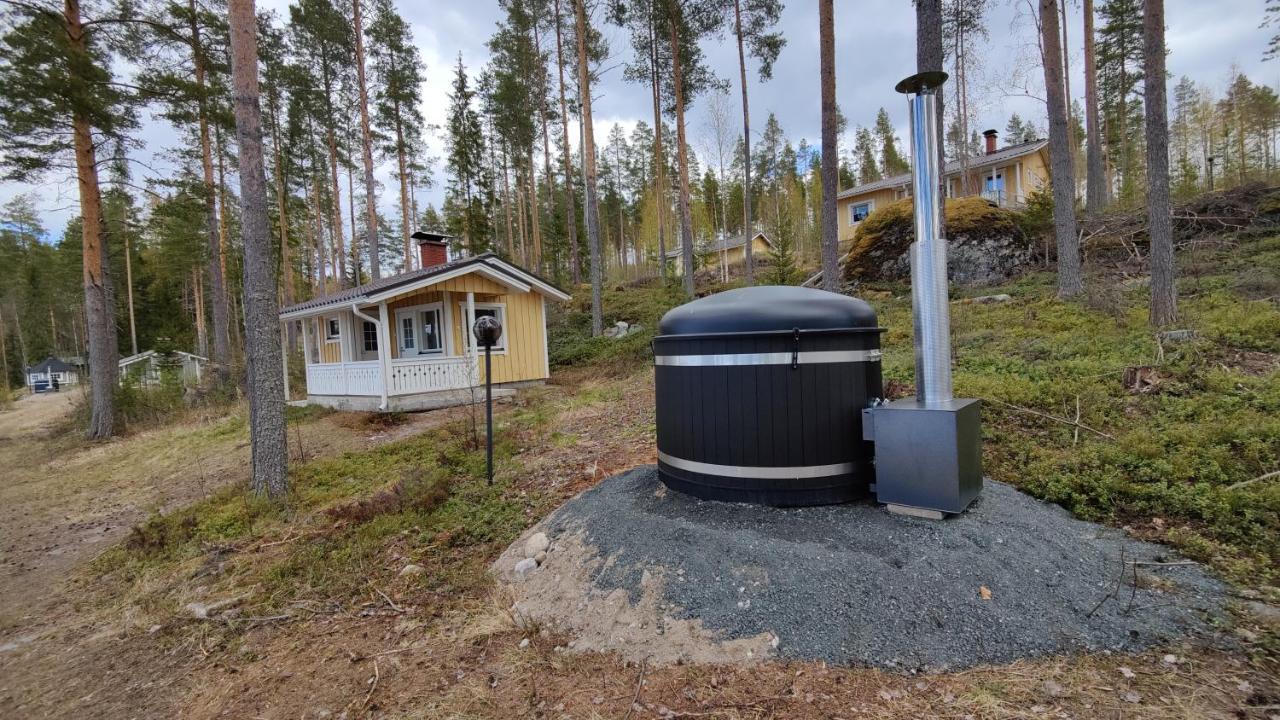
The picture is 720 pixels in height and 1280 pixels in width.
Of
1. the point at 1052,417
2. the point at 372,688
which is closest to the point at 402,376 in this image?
the point at 372,688

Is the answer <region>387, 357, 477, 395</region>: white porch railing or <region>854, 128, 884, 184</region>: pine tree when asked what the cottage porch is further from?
<region>854, 128, 884, 184</region>: pine tree

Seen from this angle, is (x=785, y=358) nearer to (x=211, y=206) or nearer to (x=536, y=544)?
(x=536, y=544)

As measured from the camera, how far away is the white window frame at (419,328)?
12031mm

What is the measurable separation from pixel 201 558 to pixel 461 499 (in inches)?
80.1

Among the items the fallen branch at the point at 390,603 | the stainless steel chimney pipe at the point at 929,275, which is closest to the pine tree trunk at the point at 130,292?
the fallen branch at the point at 390,603

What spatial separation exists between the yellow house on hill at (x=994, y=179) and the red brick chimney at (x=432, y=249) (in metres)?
16.7

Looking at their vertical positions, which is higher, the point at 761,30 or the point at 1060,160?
the point at 761,30

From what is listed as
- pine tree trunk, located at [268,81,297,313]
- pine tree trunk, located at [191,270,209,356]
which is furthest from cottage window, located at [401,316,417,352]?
pine tree trunk, located at [191,270,209,356]

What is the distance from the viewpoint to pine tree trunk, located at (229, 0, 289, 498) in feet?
16.6

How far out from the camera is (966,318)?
8.81m

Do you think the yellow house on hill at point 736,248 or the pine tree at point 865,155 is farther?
the pine tree at point 865,155

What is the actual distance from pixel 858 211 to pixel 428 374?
70.3ft

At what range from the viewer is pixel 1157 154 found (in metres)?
6.79

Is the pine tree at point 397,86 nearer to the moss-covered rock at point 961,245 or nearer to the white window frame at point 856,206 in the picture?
the moss-covered rock at point 961,245
